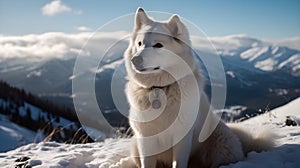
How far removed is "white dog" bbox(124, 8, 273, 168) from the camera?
459cm

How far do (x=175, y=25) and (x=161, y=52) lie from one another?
53 centimetres

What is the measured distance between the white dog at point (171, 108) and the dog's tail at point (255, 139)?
0.02 meters

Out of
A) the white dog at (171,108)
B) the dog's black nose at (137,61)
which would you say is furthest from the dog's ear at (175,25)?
the dog's black nose at (137,61)

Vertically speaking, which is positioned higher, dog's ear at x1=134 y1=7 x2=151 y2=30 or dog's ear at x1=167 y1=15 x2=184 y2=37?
dog's ear at x1=134 y1=7 x2=151 y2=30

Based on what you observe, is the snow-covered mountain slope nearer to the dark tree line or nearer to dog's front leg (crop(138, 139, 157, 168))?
the dark tree line

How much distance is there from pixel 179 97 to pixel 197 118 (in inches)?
18.1

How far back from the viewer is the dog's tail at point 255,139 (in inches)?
201

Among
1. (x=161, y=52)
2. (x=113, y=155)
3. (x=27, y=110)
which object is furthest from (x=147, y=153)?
(x=27, y=110)

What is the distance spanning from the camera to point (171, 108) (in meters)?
4.60

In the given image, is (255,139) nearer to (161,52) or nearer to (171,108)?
(171,108)

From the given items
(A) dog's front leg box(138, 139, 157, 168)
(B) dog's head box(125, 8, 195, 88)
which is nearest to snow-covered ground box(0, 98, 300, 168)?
(A) dog's front leg box(138, 139, 157, 168)

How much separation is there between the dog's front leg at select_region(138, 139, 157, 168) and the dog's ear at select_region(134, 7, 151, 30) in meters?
1.96

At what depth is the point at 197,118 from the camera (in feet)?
15.8

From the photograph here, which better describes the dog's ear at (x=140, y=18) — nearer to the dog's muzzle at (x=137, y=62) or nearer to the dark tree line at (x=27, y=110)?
the dog's muzzle at (x=137, y=62)
